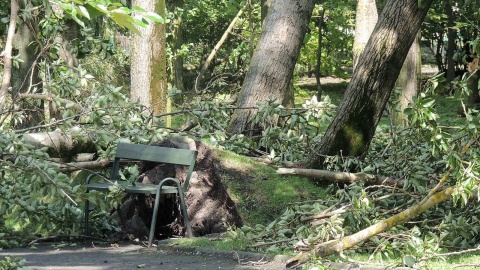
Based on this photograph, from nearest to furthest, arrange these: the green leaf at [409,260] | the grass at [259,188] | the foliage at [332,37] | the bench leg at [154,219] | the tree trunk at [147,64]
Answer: the green leaf at [409,260]
the bench leg at [154,219]
the grass at [259,188]
the tree trunk at [147,64]
the foliage at [332,37]

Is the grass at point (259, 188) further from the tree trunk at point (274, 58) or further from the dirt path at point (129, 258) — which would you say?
the dirt path at point (129, 258)

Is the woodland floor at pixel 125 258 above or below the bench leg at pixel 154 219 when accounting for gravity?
below

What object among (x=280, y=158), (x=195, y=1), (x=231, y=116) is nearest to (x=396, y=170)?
(x=280, y=158)

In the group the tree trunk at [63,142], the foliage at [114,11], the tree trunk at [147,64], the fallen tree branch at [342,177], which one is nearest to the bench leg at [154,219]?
the fallen tree branch at [342,177]

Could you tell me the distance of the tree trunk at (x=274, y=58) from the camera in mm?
12469

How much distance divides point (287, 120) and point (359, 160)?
1400mm

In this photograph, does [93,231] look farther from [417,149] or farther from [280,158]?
[417,149]

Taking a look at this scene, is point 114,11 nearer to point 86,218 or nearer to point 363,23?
point 86,218

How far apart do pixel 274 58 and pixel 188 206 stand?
3715 mm

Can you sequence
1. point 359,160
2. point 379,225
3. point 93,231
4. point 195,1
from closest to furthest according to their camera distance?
1. point 379,225
2. point 93,231
3. point 359,160
4. point 195,1

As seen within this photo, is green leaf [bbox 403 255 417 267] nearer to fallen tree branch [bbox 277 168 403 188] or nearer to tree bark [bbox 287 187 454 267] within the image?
tree bark [bbox 287 187 454 267]

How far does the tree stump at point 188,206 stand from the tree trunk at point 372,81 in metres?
1.49

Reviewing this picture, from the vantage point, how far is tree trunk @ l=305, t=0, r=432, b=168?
34.3 feet

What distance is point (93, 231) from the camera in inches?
386
